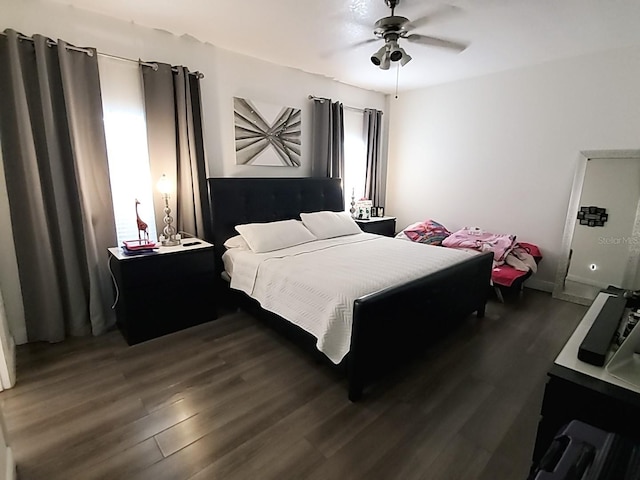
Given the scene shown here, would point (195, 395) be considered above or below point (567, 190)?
below

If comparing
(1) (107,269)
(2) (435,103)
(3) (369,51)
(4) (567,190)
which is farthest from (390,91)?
(1) (107,269)

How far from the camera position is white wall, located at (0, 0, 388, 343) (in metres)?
2.27

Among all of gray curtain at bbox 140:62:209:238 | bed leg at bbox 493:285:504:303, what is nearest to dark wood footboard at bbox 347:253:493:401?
bed leg at bbox 493:285:504:303

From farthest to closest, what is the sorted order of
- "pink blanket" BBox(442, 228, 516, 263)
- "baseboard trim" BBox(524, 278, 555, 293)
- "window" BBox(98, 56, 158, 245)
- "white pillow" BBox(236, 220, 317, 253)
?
1. "baseboard trim" BBox(524, 278, 555, 293)
2. "pink blanket" BBox(442, 228, 516, 263)
3. "white pillow" BBox(236, 220, 317, 253)
4. "window" BBox(98, 56, 158, 245)

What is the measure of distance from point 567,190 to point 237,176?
356 cm

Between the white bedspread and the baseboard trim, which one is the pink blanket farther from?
the white bedspread

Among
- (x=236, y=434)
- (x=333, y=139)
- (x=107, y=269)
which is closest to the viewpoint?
(x=236, y=434)

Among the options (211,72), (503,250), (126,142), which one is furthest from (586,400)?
(211,72)

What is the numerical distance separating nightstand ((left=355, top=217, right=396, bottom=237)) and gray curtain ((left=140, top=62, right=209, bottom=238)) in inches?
80.7

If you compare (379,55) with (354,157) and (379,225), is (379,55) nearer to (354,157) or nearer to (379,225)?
(354,157)

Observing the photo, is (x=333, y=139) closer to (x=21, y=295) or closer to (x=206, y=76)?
(x=206, y=76)

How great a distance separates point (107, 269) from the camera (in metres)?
2.63

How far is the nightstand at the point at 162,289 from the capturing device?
239 centimetres

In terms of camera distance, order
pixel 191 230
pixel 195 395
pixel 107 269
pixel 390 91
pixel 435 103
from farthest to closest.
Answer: pixel 390 91 → pixel 435 103 → pixel 191 230 → pixel 107 269 → pixel 195 395
